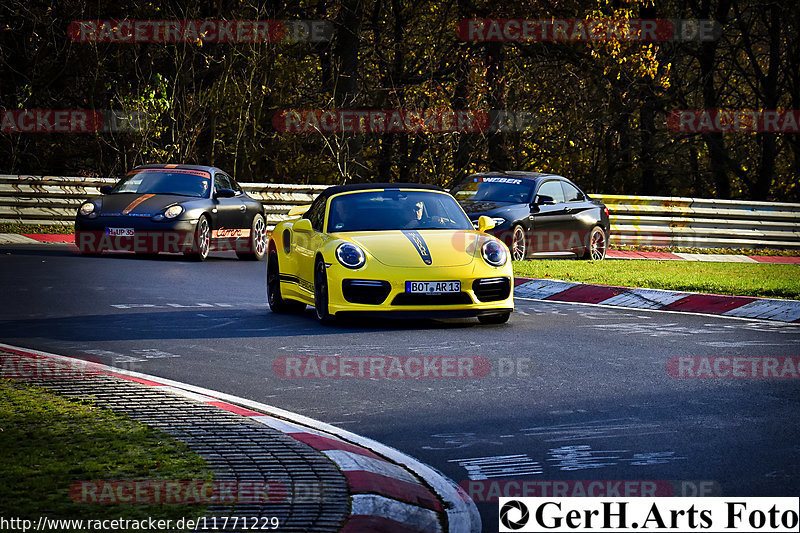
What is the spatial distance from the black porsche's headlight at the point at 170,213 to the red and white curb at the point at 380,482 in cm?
1150

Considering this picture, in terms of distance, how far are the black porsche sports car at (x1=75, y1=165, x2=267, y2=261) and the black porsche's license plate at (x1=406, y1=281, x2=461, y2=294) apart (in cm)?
812

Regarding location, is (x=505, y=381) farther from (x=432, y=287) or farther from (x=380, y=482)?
(x=380, y=482)

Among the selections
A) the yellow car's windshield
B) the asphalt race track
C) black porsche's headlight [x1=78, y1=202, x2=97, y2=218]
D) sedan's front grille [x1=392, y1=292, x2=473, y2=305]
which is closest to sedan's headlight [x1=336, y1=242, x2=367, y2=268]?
sedan's front grille [x1=392, y1=292, x2=473, y2=305]

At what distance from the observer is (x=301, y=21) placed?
3095 centimetres

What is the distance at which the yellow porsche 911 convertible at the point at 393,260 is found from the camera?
38.5ft

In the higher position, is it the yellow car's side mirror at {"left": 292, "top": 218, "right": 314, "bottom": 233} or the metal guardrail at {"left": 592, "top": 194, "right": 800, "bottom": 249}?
the yellow car's side mirror at {"left": 292, "top": 218, "right": 314, "bottom": 233}

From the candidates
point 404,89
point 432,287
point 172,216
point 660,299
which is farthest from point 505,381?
point 404,89

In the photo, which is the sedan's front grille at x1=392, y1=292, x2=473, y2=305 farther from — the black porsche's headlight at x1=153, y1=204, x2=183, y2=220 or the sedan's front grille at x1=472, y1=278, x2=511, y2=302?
the black porsche's headlight at x1=153, y1=204, x2=183, y2=220

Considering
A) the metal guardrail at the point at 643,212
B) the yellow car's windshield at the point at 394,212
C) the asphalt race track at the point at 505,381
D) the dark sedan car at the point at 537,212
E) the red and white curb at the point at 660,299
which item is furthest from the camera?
the metal guardrail at the point at 643,212

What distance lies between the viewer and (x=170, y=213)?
19.1 m

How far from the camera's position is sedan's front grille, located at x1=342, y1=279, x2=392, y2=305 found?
38.5ft

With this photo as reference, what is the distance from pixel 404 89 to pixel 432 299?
Answer: 22.4 meters

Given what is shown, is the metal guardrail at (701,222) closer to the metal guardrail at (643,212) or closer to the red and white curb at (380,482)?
the metal guardrail at (643,212)

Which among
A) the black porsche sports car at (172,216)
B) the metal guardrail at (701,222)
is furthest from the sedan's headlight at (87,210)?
the metal guardrail at (701,222)
